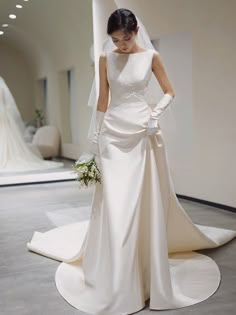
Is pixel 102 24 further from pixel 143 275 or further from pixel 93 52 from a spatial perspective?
pixel 143 275

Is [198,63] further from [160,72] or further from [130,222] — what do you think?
[130,222]

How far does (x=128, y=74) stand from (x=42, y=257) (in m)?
1.77

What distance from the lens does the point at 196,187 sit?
5281 millimetres

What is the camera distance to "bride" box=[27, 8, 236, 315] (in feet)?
7.61

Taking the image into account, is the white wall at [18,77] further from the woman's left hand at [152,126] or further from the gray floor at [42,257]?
the woman's left hand at [152,126]

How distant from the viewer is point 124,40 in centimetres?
242

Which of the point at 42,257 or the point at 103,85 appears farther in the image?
the point at 42,257

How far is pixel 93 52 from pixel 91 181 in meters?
5.13

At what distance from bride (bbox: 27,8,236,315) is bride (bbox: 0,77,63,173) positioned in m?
5.07

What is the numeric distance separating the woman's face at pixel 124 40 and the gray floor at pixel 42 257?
161 cm

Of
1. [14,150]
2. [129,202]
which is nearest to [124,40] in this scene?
[129,202]

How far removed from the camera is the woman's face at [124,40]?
238 centimetres

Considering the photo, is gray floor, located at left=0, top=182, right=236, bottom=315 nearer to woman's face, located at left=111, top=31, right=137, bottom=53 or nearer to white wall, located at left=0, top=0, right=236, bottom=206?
white wall, located at left=0, top=0, right=236, bottom=206

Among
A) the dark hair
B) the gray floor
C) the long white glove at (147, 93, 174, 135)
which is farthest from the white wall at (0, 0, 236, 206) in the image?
the dark hair
